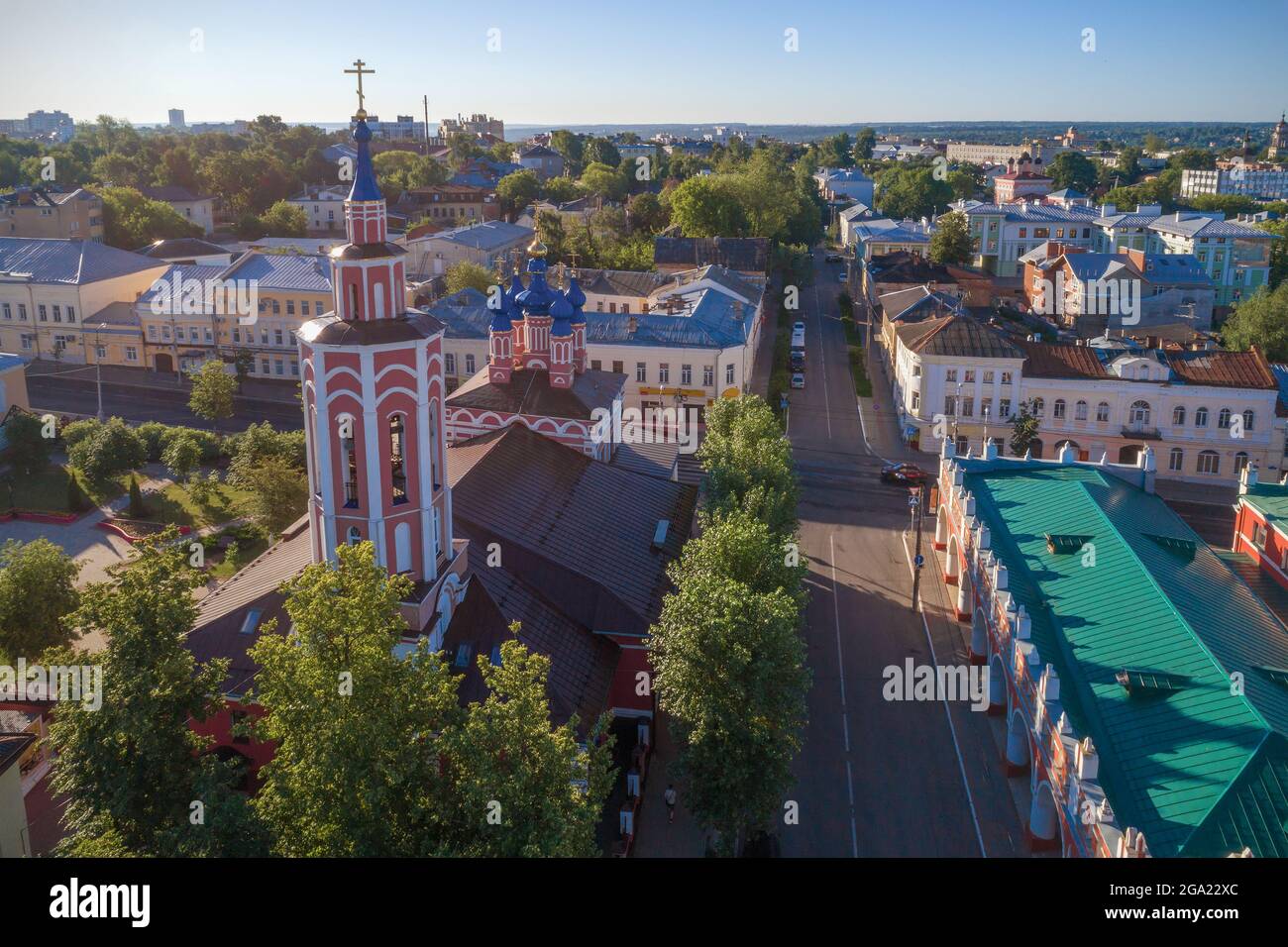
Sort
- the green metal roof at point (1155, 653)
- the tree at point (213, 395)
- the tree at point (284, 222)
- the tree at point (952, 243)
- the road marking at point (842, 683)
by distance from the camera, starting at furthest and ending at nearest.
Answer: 1. the tree at point (284, 222)
2. the tree at point (952, 243)
3. the tree at point (213, 395)
4. the road marking at point (842, 683)
5. the green metal roof at point (1155, 653)

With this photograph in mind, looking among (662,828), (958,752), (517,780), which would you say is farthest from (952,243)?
(517,780)

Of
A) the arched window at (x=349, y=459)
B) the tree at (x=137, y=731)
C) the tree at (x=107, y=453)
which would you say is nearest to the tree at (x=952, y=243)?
the tree at (x=107, y=453)

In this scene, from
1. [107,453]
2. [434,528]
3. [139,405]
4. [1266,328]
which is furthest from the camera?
[1266,328]

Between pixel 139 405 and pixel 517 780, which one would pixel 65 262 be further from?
pixel 517 780

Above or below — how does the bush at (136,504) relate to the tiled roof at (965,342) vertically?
below

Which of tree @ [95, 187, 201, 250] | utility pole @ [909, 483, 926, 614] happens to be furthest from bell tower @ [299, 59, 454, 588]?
tree @ [95, 187, 201, 250]

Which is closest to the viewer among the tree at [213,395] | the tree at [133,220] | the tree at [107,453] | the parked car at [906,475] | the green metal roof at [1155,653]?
the green metal roof at [1155,653]

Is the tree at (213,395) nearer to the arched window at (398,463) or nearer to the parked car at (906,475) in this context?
the arched window at (398,463)
